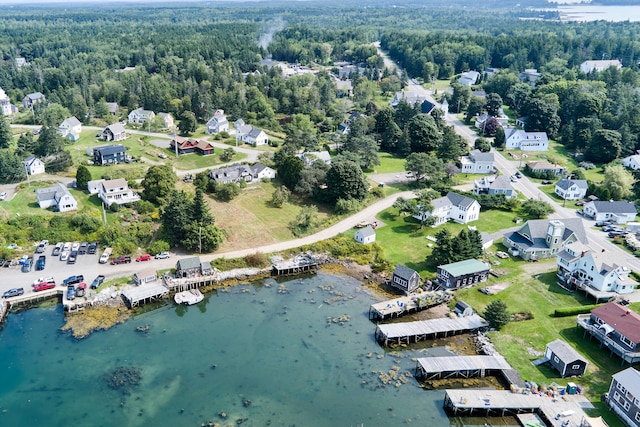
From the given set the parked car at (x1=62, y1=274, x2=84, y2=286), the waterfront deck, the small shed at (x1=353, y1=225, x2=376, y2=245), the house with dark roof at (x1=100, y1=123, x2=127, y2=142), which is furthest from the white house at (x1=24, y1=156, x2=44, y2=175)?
the small shed at (x1=353, y1=225, x2=376, y2=245)

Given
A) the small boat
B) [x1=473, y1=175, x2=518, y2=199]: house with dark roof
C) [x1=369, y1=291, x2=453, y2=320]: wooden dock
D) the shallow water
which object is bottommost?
the shallow water

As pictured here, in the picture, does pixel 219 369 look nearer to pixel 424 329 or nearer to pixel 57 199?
pixel 424 329

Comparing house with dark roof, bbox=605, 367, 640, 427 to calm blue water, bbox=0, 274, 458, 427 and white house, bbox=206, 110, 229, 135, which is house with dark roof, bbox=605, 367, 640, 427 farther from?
white house, bbox=206, 110, 229, 135

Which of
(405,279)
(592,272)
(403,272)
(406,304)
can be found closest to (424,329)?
(406,304)

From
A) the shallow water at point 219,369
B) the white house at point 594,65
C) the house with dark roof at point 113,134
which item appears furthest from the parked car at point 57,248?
the white house at point 594,65

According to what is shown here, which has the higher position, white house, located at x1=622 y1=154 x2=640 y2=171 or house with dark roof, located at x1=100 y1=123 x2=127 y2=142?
house with dark roof, located at x1=100 y1=123 x2=127 y2=142

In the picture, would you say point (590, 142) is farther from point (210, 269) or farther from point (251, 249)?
point (210, 269)

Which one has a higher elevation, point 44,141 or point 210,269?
point 44,141

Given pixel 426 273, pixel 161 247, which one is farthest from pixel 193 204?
pixel 426 273
